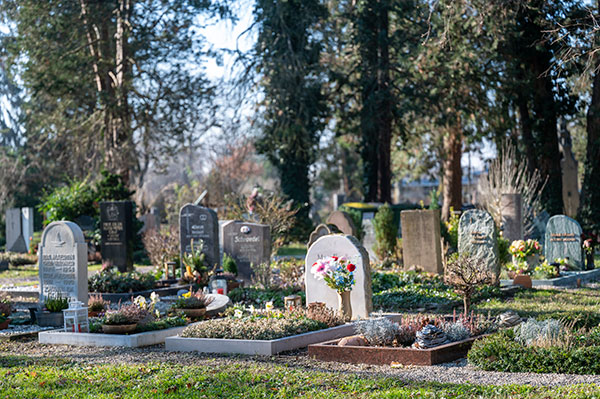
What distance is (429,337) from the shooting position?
30.3ft

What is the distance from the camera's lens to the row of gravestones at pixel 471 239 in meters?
16.7

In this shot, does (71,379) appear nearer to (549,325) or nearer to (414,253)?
(549,325)

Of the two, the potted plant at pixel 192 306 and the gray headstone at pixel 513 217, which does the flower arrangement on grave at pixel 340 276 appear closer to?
the potted plant at pixel 192 306

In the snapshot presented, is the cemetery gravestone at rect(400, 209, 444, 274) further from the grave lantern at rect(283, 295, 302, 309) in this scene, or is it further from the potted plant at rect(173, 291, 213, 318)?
the potted plant at rect(173, 291, 213, 318)

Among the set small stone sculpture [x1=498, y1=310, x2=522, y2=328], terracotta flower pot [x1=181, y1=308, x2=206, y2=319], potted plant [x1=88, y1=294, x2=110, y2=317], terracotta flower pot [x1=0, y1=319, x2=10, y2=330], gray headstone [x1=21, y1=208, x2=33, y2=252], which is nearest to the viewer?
small stone sculpture [x1=498, y1=310, x2=522, y2=328]

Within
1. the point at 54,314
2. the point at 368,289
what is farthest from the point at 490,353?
the point at 54,314

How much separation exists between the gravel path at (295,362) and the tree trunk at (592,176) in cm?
2034

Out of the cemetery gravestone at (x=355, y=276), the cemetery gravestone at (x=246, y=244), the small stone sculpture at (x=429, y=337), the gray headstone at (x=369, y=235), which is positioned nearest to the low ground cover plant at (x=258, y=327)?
the cemetery gravestone at (x=355, y=276)

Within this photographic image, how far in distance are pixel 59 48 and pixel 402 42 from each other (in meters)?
13.4

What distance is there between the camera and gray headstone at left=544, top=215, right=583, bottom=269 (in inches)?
785

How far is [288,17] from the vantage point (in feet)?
101

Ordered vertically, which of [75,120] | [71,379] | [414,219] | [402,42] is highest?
[402,42]

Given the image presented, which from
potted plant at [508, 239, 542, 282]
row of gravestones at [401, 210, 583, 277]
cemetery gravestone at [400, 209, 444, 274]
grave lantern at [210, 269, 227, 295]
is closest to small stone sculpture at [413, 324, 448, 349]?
grave lantern at [210, 269, 227, 295]

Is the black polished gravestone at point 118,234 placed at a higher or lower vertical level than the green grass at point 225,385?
higher
